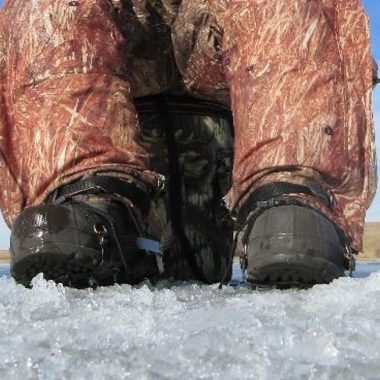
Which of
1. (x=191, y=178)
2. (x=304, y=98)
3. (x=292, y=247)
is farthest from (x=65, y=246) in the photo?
(x=191, y=178)

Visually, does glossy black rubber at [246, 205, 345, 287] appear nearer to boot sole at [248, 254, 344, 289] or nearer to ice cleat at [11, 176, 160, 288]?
boot sole at [248, 254, 344, 289]

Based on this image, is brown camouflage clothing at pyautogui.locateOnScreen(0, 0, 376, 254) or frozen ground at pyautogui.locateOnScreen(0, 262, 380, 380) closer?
frozen ground at pyautogui.locateOnScreen(0, 262, 380, 380)

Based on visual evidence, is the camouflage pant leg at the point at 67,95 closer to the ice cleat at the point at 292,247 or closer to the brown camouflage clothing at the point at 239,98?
the brown camouflage clothing at the point at 239,98

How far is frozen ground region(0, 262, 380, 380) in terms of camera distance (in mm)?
778

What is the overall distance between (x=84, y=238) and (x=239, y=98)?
0.67 metres

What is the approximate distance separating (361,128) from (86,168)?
32.2 inches

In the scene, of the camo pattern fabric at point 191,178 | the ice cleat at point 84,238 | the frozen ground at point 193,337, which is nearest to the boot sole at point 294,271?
the frozen ground at point 193,337

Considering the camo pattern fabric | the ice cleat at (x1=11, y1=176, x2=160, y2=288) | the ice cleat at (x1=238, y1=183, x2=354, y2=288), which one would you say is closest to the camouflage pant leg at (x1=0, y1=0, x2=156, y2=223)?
the ice cleat at (x1=11, y1=176, x2=160, y2=288)

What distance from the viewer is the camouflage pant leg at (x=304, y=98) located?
175 centimetres

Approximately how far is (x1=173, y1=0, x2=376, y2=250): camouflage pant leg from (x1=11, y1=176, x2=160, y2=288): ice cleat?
12.2 inches

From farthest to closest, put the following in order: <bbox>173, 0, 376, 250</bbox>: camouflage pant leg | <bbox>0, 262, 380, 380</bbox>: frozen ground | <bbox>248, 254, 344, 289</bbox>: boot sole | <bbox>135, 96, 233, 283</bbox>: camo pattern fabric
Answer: <bbox>135, 96, 233, 283</bbox>: camo pattern fabric < <bbox>173, 0, 376, 250</bbox>: camouflage pant leg < <bbox>248, 254, 344, 289</bbox>: boot sole < <bbox>0, 262, 380, 380</bbox>: frozen ground

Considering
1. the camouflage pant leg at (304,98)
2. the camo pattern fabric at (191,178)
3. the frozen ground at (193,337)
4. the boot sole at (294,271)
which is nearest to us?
the frozen ground at (193,337)

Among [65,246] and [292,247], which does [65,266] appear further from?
[292,247]

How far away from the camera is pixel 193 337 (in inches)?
35.5
